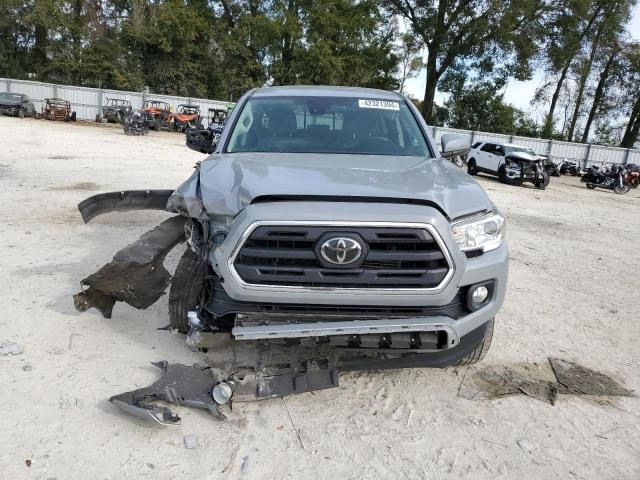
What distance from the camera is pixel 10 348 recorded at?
3.36 meters

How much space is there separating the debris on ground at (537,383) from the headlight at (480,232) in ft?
3.36

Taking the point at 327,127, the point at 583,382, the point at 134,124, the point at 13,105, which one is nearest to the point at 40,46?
the point at 13,105

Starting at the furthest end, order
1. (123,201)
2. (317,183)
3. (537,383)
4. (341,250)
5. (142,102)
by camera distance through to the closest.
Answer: (142,102) → (123,201) → (537,383) → (317,183) → (341,250)

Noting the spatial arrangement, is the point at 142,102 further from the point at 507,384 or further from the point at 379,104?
the point at 507,384

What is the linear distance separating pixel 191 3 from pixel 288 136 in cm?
4490

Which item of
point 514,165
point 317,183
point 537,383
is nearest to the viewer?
point 317,183

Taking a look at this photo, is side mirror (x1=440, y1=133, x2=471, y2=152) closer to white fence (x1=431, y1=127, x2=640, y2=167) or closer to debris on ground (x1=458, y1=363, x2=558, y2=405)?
debris on ground (x1=458, y1=363, x2=558, y2=405)

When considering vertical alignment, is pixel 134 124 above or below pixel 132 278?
above

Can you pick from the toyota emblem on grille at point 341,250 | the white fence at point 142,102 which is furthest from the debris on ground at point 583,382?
the white fence at point 142,102

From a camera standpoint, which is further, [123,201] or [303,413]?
[123,201]

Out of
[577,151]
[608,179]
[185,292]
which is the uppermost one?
[577,151]

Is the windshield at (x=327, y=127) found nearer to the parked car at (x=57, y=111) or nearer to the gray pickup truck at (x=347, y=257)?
the gray pickup truck at (x=347, y=257)

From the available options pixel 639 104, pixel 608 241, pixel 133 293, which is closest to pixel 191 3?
pixel 639 104

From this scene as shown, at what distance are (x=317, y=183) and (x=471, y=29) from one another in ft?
118
